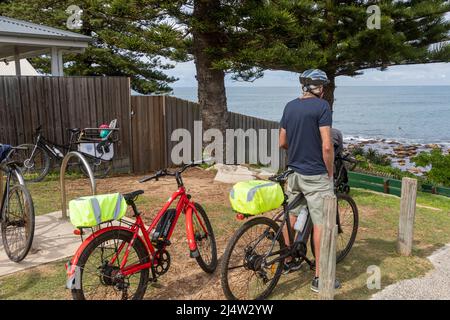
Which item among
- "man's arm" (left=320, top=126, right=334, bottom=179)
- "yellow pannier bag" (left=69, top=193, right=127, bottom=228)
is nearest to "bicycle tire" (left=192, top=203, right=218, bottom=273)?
"yellow pannier bag" (left=69, top=193, right=127, bottom=228)

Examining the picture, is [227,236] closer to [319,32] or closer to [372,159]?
[319,32]

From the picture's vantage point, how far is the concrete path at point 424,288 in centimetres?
377

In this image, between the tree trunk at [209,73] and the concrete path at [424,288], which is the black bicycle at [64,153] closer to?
the tree trunk at [209,73]

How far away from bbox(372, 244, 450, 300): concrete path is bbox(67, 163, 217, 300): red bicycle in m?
1.68

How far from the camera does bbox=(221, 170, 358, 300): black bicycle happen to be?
338 cm

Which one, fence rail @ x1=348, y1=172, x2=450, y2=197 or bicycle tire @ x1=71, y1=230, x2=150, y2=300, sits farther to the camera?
fence rail @ x1=348, y1=172, x2=450, y2=197

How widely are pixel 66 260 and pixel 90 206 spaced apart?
1664mm

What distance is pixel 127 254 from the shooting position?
10.1 feet

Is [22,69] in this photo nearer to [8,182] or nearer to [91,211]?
[8,182]

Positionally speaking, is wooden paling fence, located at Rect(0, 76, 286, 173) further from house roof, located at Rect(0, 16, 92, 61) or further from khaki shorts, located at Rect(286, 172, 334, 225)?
khaki shorts, located at Rect(286, 172, 334, 225)

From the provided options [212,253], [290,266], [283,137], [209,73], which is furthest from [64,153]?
[290,266]

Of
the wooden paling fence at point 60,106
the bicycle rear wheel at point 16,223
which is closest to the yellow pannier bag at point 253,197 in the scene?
the bicycle rear wheel at point 16,223

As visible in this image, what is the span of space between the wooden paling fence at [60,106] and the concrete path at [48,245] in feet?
11.3

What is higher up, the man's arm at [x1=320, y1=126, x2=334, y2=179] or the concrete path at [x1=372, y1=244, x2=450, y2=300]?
the man's arm at [x1=320, y1=126, x2=334, y2=179]
